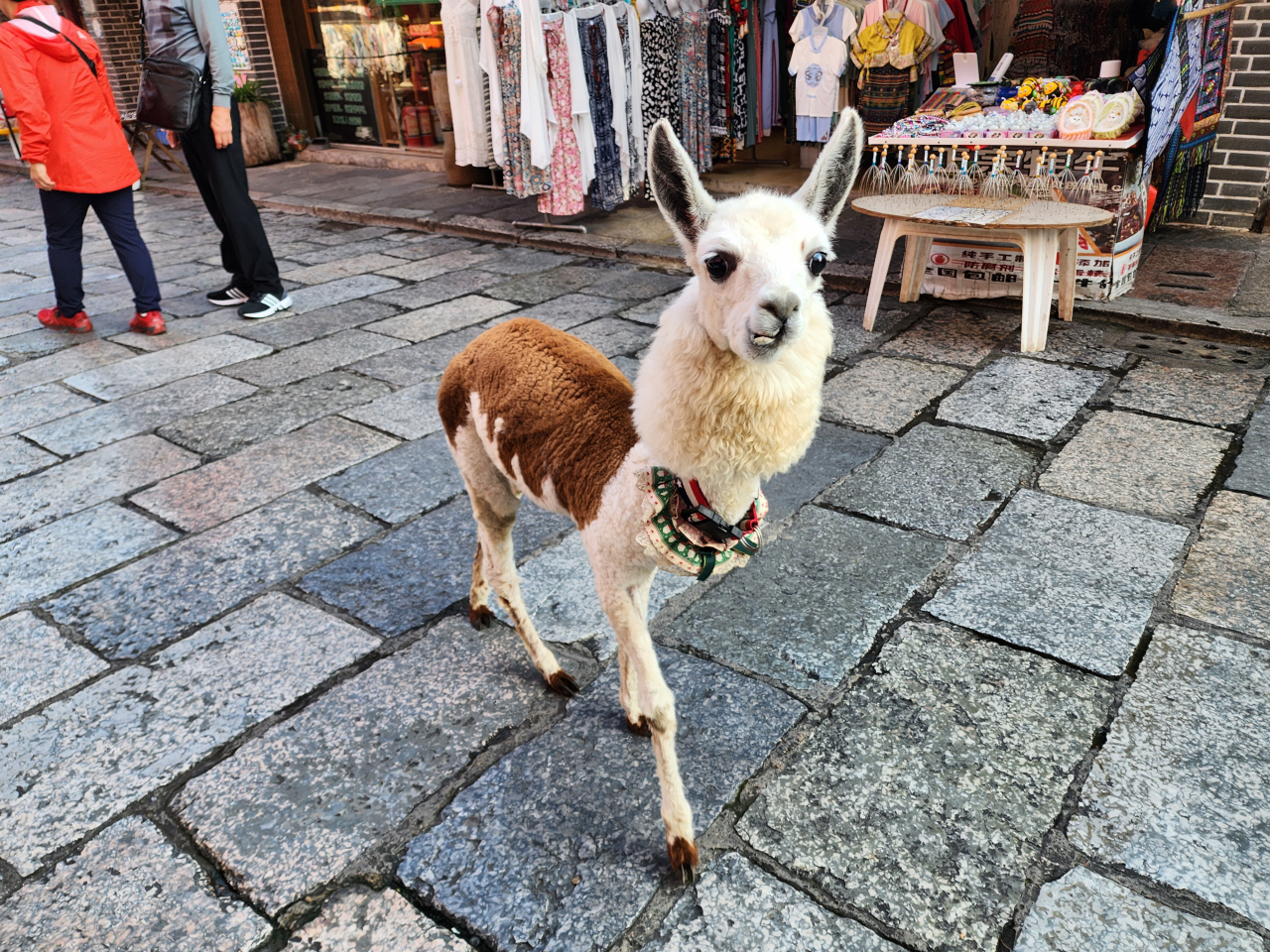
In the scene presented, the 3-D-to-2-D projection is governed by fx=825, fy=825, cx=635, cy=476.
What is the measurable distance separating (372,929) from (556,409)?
3.63 ft

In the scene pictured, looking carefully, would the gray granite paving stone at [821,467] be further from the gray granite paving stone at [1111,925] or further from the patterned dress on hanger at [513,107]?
the patterned dress on hanger at [513,107]

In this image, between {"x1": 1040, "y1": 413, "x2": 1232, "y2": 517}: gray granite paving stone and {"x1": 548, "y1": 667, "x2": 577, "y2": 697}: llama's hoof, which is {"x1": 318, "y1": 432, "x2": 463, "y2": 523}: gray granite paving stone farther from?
{"x1": 1040, "y1": 413, "x2": 1232, "y2": 517}: gray granite paving stone

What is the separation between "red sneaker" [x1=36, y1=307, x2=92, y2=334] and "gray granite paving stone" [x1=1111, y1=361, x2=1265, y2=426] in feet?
19.1

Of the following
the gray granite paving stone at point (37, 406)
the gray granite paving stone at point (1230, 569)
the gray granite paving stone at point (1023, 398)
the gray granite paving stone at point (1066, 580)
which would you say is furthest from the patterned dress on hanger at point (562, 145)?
the gray granite paving stone at point (1230, 569)

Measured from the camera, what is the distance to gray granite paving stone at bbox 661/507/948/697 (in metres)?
2.30

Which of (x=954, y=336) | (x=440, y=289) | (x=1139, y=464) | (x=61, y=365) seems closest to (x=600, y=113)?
(x=440, y=289)

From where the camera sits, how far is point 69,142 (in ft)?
14.7

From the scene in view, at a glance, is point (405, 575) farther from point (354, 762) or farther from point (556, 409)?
point (556, 409)

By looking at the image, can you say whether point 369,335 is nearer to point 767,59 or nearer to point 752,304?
point 752,304

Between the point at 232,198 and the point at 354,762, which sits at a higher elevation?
the point at 232,198

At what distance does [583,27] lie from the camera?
627 cm

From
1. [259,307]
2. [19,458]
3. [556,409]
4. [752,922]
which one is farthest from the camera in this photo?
[259,307]

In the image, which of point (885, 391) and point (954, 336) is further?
point (954, 336)

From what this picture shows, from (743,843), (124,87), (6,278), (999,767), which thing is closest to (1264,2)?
(999,767)
